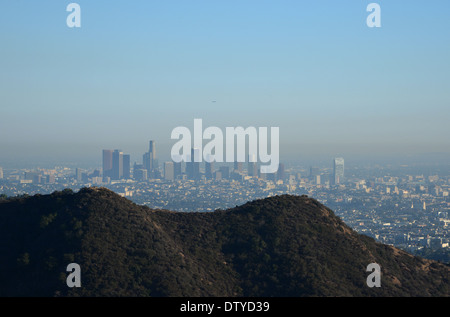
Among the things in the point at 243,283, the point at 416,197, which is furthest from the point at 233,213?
the point at 416,197

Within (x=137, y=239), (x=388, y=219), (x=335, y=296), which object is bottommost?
(x=388, y=219)
